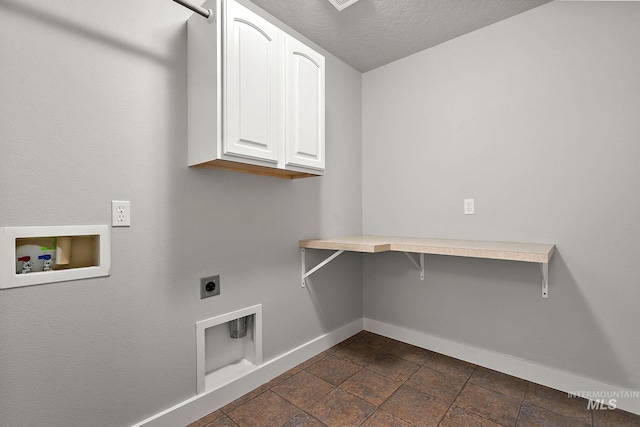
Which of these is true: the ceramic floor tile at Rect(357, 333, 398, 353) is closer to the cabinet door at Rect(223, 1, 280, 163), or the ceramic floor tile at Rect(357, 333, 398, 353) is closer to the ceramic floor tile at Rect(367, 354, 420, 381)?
the ceramic floor tile at Rect(367, 354, 420, 381)

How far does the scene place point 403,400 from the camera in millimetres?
1702

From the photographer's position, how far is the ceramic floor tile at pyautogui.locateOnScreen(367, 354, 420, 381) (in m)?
1.97

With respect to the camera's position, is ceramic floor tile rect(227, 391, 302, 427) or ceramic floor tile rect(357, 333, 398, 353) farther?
ceramic floor tile rect(357, 333, 398, 353)

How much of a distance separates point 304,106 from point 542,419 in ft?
6.90

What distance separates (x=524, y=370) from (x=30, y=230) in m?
2.70

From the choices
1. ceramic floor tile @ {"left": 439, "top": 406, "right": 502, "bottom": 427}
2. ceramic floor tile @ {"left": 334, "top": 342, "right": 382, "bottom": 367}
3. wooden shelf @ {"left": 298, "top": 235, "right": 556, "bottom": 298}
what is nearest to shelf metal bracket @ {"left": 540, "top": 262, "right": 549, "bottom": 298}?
wooden shelf @ {"left": 298, "top": 235, "right": 556, "bottom": 298}

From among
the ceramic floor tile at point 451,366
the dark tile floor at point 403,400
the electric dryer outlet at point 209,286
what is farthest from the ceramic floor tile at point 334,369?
the electric dryer outlet at point 209,286

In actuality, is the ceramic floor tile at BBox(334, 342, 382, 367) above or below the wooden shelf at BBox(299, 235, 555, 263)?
below

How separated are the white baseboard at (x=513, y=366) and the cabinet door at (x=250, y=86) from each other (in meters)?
1.83

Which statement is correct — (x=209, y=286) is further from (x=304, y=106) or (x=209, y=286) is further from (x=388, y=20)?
(x=388, y=20)

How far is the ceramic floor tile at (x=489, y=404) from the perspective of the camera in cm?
156

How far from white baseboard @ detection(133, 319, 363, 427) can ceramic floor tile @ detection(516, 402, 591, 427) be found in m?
1.28

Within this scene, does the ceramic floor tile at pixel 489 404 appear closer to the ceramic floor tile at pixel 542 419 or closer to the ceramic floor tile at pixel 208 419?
the ceramic floor tile at pixel 542 419

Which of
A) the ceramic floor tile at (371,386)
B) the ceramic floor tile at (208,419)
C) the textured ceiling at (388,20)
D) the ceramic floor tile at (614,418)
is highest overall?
the textured ceiling at (388,20)
